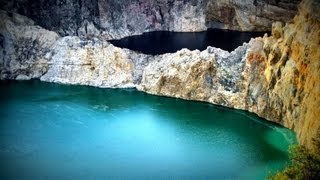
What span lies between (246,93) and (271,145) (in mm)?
8893

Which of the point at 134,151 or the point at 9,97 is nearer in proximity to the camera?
the point at 134,151

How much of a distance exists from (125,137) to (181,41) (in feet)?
91.8

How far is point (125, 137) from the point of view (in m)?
44.6

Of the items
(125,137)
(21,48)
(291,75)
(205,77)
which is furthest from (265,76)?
(21,48)

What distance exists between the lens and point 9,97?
53188 millimetres

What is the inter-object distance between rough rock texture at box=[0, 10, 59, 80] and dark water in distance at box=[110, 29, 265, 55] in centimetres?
1029

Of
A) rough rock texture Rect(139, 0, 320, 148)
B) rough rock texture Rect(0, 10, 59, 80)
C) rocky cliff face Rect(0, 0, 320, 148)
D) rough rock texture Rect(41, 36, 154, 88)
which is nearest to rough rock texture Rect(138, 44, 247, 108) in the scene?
rough rock texture Rect(139, 0, 320, 148)

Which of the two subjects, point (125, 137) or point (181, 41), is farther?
point (181, 41)

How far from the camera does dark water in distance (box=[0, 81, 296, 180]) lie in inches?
1484

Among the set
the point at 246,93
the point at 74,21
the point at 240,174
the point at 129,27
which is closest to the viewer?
the point at 240,174

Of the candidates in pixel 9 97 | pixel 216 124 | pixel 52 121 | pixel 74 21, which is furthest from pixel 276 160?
pixel 74 21

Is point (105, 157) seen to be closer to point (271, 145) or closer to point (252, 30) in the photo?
point (271, 145)

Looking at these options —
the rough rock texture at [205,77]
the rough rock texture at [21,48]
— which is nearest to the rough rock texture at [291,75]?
the rough rock texture at [205,77]

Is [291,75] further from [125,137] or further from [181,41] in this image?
[181,41]
